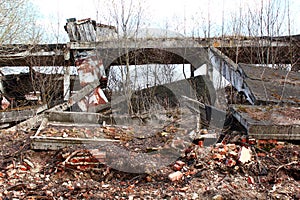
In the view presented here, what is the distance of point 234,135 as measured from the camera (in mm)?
3664

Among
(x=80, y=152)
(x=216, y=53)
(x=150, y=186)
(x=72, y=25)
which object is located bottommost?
(x=150, y=186)

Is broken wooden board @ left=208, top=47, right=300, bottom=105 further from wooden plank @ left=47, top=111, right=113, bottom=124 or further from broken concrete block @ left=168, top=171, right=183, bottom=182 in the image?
wooden plank @ left=47, top=111, right=113, bottom=124

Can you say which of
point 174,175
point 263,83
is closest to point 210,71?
point 263,83

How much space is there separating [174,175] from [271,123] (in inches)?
59.9

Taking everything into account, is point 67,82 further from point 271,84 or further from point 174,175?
point 174,175

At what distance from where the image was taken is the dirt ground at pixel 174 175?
269cm

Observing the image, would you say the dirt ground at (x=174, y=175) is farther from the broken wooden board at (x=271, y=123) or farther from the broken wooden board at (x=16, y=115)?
the broken wooden board at (x=16, y=115)

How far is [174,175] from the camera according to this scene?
2930 millimetres

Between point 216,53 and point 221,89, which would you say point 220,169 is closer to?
point 216,53

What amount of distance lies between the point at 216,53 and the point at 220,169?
15.7ft

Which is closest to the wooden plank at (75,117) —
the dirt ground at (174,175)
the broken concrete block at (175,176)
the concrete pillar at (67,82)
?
the dirt ground at (174,175)

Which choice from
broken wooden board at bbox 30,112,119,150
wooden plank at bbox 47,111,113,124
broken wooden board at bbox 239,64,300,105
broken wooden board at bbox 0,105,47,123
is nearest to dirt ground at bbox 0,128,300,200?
broken wooden board at bbox 30,112,119,150

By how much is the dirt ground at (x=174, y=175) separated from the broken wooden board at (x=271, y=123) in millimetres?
111

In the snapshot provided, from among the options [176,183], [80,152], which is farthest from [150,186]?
[80,152]
